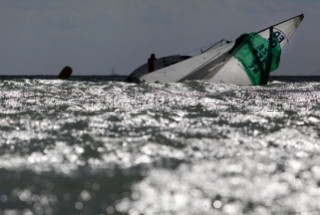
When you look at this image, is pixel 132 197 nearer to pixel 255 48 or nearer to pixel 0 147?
pixel 0 147

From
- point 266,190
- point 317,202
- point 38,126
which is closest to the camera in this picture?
point 317,202

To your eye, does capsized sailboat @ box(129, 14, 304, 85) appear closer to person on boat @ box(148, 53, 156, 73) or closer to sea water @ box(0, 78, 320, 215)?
person on boat @ box(148, 53, 156, 73)

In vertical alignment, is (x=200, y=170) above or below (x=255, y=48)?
below

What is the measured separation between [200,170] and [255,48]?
140ft

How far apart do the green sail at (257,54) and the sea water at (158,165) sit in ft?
109

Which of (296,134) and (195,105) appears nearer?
(296,134)

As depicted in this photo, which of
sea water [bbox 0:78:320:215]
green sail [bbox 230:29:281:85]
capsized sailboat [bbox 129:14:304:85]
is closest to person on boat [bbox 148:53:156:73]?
capsized sailboat [bbox 129:14:304:85]

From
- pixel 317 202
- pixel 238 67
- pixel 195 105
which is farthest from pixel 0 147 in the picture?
pixel 238 67

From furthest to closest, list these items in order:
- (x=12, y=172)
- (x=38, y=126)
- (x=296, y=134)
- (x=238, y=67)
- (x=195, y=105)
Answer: (x=238, y=67)
(x=195, y=105)
(x=38, y=126)
(x=296, y=134)
(x=12, y=172)

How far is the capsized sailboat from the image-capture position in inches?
2000

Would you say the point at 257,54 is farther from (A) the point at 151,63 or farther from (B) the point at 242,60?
(A) the point at 151,63

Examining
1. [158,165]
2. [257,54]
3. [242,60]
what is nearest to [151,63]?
[242,60]

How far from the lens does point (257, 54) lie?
51.3 metres

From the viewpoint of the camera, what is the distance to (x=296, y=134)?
14852mm
